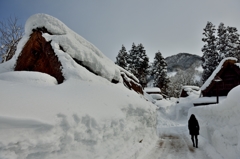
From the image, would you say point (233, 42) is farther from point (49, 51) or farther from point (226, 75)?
point (49, 51)

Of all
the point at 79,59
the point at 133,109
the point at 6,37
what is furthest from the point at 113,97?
the point at 6,37

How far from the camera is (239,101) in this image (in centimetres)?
505

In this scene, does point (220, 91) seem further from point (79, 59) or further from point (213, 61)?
point (79, 59)

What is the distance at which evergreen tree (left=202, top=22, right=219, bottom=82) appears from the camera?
3244 cm

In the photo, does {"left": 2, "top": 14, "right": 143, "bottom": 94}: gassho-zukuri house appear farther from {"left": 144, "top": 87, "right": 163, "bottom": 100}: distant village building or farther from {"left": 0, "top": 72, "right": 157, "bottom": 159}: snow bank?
{"left": 144, "top": 87, "right": 163, "bottom": 100}: distant village building

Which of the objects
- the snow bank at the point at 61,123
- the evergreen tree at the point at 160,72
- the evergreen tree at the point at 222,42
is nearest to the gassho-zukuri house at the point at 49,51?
the snow bank at the point at 61,123

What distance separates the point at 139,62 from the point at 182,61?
7949cm

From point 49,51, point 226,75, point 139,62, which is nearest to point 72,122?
point 49,51

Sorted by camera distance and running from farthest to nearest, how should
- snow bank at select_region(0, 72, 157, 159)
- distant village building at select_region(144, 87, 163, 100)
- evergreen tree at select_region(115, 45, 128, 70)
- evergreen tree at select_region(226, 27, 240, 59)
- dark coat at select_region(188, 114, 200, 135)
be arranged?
evergreen tree at select_region(115, 45, 128, 70)
distant village building at select_region(144, 87, 163, 100)
evergreen tree at select_region(226, 27, 240, 59)
dark coat at select_region(188, 114, 200, 135)
snow bank at select_region(0, 72, 157, 159)

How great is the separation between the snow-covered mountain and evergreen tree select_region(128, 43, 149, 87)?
6232 centimetres

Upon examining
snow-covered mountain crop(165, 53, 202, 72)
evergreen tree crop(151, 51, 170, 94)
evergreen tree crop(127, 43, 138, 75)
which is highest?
snow-covered mountain crop(165, 53, 202, 72)

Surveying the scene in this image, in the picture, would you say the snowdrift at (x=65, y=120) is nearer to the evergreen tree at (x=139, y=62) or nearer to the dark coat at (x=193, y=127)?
the dark coat at (x=193, y=127)

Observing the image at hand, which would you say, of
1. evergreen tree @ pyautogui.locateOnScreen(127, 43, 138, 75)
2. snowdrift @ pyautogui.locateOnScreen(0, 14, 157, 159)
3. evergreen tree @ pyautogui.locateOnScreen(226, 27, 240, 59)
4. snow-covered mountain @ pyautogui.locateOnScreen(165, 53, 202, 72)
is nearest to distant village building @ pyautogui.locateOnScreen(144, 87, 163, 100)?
evergreen tree @ pyautogui.locateOnScreen(127, 43, 138, 75)

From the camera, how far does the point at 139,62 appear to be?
136ft
